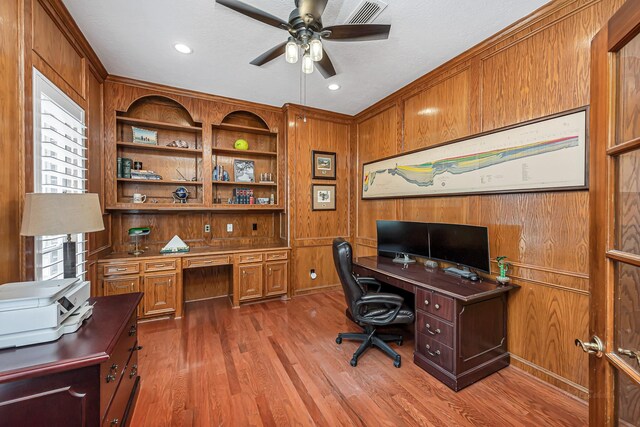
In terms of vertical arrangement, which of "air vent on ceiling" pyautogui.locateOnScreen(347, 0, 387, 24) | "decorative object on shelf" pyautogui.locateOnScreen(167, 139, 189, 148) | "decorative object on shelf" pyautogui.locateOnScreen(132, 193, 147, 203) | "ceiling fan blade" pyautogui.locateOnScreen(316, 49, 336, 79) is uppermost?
"air vent on ceiling" pyautogui.locateOnScreen(347, 0, 387, 24)

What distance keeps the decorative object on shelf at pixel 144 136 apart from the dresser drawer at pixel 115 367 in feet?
8.43

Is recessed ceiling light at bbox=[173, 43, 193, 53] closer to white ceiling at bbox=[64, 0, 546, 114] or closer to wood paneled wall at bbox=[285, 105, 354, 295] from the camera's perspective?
white ceiling at bbox=[64, 0, 546, 114]

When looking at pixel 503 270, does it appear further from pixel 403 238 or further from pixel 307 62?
pixel 307 62

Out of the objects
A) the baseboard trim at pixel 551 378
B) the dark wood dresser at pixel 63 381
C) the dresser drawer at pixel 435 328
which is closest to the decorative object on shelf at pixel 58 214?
the dark wood dresser at pixel 63 381

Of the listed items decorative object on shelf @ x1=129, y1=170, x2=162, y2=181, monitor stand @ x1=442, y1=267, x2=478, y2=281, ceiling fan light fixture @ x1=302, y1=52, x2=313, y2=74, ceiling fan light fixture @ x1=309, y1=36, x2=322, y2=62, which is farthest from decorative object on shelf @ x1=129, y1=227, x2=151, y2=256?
monitor stand @ x1=442, y1=267, x2=478, y2=281

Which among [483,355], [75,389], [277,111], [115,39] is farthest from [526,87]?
[115,39]

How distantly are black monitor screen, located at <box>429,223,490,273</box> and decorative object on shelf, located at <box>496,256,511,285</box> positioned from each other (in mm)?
132

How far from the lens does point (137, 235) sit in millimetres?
3287

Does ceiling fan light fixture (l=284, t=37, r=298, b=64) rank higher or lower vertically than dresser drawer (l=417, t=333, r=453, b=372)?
higher

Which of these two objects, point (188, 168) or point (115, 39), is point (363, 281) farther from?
point (115, 39)

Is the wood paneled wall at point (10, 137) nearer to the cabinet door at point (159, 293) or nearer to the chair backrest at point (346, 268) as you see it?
the cabinet door at point (159, 293)

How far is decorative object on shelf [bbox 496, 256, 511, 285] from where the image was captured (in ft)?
7.14

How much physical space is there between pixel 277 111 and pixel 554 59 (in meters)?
3.26

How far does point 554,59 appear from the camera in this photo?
1.97 meters
